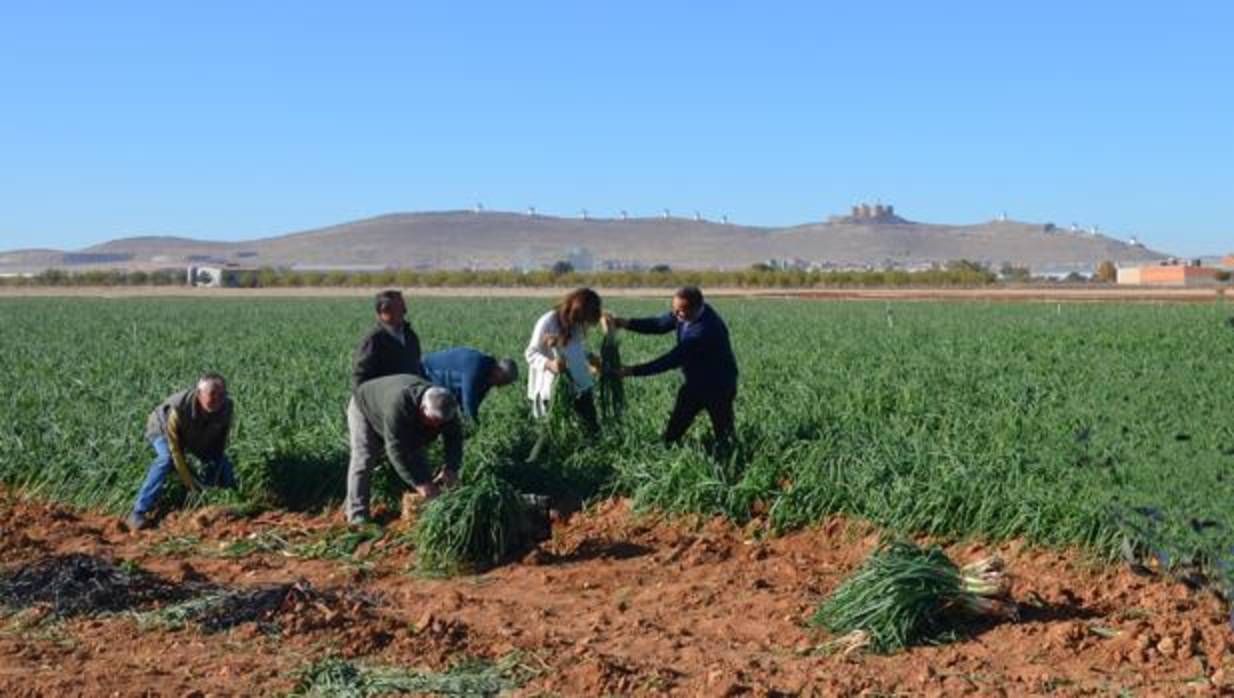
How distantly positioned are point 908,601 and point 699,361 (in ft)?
13.1

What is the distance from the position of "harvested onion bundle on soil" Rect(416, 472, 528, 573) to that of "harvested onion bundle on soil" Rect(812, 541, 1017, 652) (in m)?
2.49

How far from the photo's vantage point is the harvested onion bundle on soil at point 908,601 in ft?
23.7

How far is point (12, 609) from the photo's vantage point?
27.5ft

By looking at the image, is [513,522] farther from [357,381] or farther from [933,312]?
[933,312]

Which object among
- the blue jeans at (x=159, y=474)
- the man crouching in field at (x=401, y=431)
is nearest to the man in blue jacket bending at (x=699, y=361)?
the man crouching in field at (x=401, y=431)

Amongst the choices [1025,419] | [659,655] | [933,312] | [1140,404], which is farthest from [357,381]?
Result: [933,312]

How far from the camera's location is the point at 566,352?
1131 cm

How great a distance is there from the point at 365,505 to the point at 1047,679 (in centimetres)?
525

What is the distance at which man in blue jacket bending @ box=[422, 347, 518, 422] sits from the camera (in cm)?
1083

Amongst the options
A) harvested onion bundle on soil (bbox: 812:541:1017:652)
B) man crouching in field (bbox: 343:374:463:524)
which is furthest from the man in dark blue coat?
harvested onion bundle on soil (bbox: 812:541:1017:652)

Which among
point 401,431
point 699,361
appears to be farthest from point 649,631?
point 699,361

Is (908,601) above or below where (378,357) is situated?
below

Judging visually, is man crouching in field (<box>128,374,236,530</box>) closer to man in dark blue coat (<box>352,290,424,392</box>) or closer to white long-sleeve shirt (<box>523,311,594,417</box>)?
man in dark blue coat (<box>352,290,424,392</box>)

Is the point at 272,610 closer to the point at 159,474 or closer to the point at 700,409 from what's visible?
the point at 159,474
